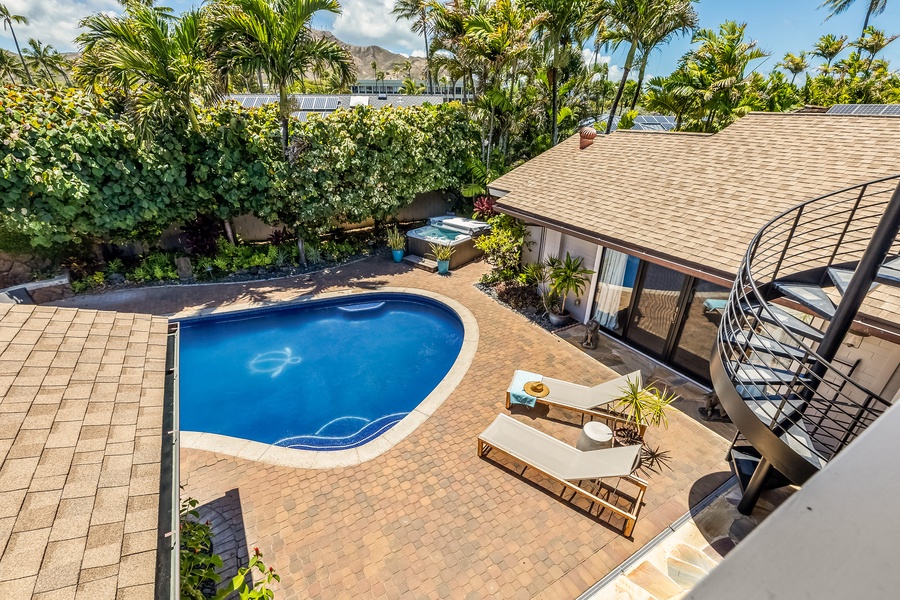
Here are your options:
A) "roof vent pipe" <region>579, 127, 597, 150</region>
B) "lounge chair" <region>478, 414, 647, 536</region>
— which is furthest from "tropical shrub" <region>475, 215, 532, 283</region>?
"lounge chair" <region>478, 414, 647, 536</region>

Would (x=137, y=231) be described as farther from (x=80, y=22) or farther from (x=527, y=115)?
(x=527, y=115)

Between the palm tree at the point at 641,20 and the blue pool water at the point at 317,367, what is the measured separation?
16.0 m

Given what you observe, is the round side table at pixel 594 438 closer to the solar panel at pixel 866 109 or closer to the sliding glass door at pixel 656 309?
the sliding glass door at pixel 656 309

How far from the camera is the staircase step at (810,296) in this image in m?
6.23

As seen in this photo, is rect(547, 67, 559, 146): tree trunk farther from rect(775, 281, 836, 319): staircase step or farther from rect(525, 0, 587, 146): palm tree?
rect(775, 281, 836, 319): staircase step

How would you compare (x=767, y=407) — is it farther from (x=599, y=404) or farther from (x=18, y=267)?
(x=18, y=267)

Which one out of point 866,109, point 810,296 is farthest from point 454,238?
point 866,109

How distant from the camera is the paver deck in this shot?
625 centimetres

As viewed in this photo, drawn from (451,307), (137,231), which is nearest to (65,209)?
(137,231)

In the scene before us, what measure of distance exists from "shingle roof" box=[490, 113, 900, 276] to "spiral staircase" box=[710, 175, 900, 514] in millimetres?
742

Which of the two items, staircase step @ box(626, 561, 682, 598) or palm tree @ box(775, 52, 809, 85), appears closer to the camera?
staircase step @ box(626, 561, 682, 598)

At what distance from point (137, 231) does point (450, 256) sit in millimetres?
12367

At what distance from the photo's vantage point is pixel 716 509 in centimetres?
726

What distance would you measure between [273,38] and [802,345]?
15.8 m
